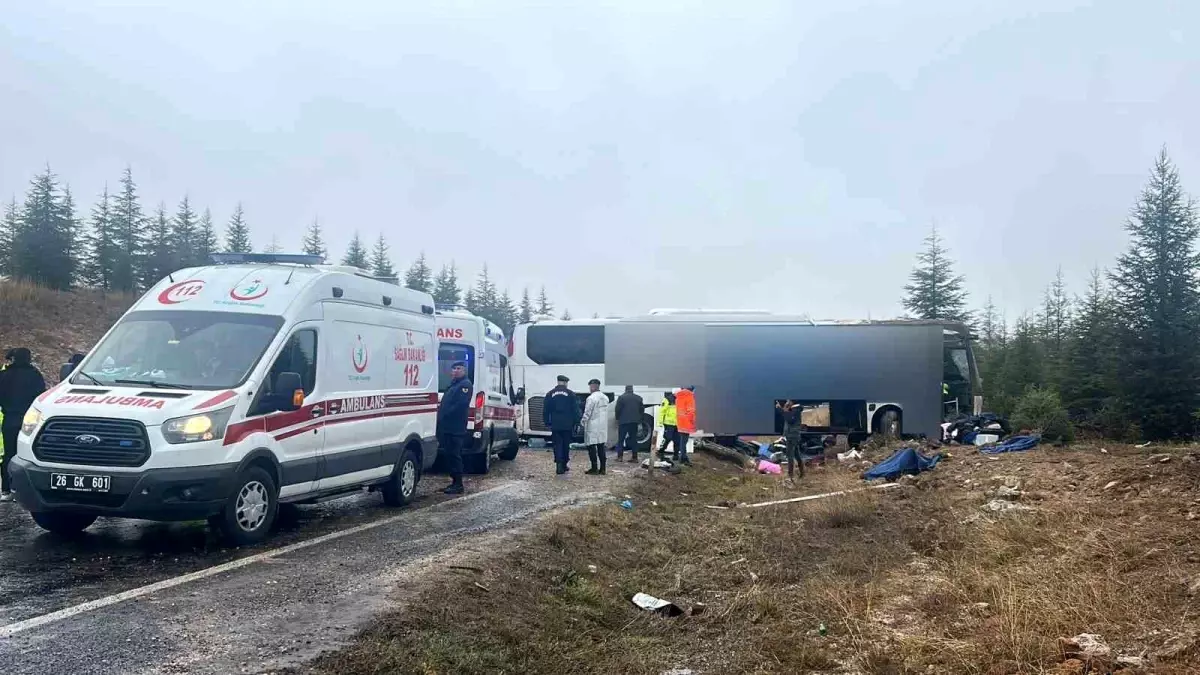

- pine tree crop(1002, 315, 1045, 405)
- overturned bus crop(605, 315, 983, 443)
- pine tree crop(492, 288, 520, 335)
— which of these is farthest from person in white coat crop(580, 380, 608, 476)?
pine tree crop(492, 288, 520, 335)

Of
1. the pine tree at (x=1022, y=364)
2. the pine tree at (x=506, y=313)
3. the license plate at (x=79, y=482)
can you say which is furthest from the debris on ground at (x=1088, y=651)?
the pine tree at (x=506, y=313)

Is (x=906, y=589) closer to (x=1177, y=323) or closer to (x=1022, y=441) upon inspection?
(x=1022, y=441)

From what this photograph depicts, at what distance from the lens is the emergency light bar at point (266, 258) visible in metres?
9.36

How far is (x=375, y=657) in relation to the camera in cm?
477

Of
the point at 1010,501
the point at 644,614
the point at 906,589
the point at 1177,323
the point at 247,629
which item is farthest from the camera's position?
the point at 1177,323

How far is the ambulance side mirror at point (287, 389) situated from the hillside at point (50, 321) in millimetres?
23636

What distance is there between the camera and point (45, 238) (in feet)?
136

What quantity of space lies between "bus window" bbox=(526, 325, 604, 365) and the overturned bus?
0.31 metres

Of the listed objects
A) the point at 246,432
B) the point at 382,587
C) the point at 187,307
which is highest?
the point at 187,307

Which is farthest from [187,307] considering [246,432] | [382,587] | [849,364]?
[849,364]

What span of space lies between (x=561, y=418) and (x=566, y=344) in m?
8.77

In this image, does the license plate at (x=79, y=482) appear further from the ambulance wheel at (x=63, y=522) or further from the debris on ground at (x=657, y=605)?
the debris on ground at (x=657, y=605)

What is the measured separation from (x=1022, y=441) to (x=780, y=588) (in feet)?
45.6

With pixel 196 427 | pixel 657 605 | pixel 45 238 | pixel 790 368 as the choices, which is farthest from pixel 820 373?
pixel 45 238
